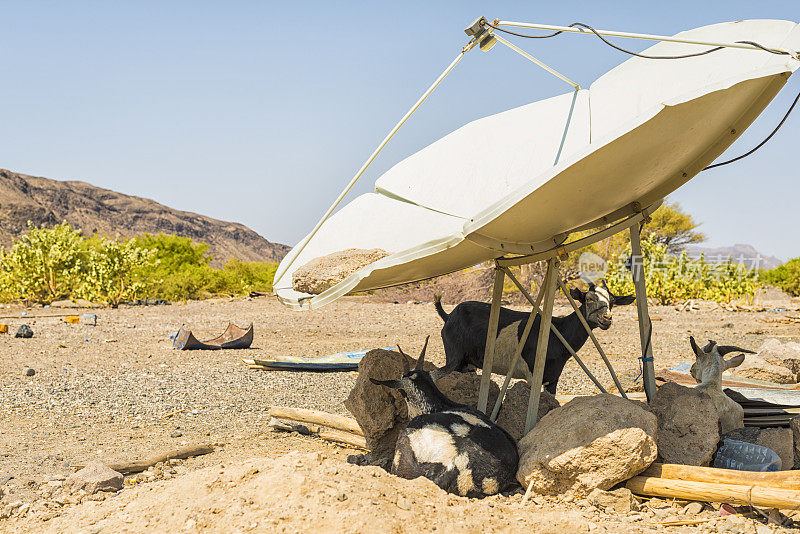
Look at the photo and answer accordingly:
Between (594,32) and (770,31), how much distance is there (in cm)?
106

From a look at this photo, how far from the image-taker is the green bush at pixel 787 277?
123 ft

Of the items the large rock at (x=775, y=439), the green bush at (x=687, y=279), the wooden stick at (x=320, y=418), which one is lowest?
the wooden stick at (x=320, y=418)

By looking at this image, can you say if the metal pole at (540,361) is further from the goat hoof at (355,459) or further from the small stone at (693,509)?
the goat hoof at (355,459)

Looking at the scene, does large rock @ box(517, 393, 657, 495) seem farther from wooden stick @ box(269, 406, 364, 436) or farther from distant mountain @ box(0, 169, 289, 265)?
distant mountain @ box(0, 169, 289, 265)

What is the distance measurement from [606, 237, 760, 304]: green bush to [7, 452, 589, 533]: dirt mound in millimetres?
22665

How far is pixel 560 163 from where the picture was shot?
358cm

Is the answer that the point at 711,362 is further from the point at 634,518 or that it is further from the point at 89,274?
the point at 89,274

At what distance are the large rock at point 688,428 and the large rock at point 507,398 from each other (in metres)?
1.07

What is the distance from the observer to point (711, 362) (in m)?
5.21

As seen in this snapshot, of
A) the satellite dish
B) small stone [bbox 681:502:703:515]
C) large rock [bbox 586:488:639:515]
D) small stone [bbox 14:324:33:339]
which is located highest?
the satellite dish

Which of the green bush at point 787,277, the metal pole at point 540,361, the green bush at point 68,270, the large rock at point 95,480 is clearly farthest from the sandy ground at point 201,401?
the green bush at point 787,277

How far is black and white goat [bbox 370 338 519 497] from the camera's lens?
4359 millimetres

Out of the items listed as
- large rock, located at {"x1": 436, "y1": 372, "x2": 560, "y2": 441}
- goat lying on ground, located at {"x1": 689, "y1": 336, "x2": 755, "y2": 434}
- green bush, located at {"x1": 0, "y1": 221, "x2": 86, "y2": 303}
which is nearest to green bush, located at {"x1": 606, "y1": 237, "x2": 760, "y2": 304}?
large rock, located at {"x1": 436, "y1": 372, "x2": 560, "y2": 441}

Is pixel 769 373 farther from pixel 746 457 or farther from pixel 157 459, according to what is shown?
pixel 157 459
